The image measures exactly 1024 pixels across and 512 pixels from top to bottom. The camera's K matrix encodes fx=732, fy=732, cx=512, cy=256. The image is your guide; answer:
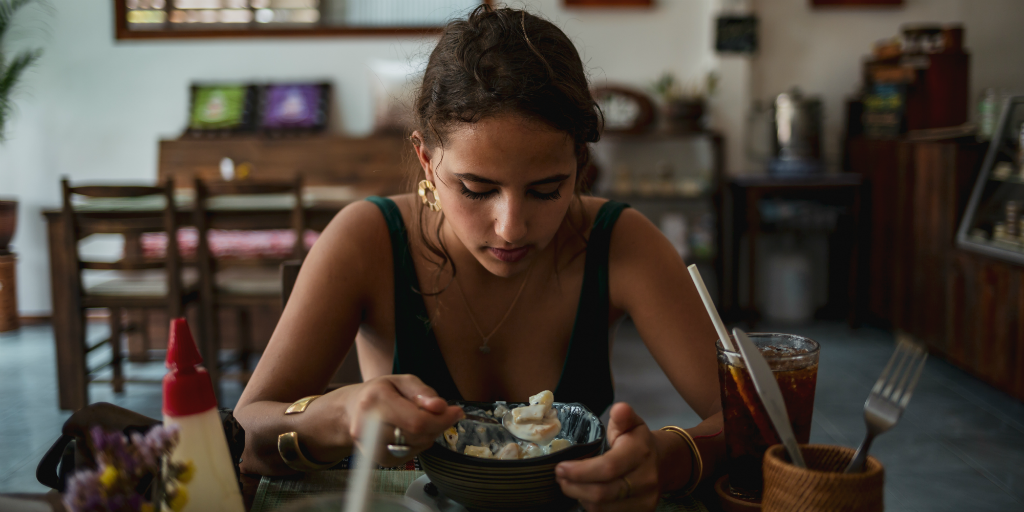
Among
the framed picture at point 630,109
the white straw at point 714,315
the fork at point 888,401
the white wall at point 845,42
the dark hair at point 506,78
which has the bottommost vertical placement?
the fork at point 888,401

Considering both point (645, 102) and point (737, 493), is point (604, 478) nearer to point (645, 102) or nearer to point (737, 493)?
point (737, 493)

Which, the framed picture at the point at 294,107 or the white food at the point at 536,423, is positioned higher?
the framed picture at the point at 294,107

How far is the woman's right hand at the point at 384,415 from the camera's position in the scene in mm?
707

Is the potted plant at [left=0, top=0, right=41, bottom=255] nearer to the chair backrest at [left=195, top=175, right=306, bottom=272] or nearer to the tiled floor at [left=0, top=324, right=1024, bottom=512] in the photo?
the tiled floor at [left=0, top=324, right=1024, bottom=512]

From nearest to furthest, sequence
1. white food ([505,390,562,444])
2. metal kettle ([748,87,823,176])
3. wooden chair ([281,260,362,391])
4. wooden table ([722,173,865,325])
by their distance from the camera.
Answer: white food ([505,390,562,444])
wooden chair ([281,260,362,391])
wooden table ([722,173,865,325])
metal kettle ([748,87,823,176])

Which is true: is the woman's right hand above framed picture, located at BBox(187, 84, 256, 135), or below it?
below

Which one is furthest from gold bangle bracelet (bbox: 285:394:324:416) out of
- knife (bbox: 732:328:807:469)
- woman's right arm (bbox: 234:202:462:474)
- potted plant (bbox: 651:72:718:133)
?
potted plant (bbox: 651:72:718:133)

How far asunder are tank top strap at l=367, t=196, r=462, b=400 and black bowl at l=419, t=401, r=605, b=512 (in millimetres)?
479

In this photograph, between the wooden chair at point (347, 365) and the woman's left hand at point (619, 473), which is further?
the wooden chair at point (347, 365)

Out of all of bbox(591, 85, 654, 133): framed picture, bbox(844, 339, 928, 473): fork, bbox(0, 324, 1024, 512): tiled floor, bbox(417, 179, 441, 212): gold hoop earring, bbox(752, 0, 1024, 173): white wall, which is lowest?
bbox(0, 324, 1024, 512): tiled floor

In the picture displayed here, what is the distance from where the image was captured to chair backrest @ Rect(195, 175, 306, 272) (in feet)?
9.37

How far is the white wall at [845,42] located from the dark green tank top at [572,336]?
156 inches

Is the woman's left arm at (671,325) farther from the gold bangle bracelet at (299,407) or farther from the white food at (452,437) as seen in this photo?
the gold bangle bracelet at (299,407)

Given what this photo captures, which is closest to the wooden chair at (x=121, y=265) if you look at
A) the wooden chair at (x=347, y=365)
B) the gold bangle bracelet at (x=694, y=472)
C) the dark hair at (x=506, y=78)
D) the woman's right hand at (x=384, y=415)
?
the wooden chair at (x=347, y=365)
